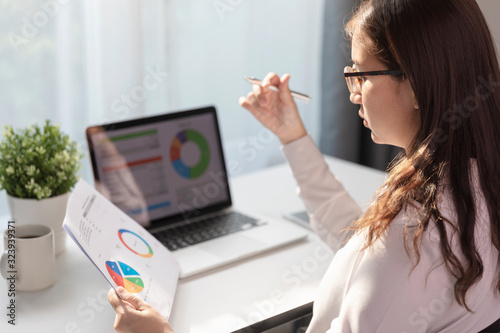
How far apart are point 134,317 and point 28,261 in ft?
0.82

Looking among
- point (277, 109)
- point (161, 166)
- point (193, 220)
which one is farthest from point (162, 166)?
point (277, 109)

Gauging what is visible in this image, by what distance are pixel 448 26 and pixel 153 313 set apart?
0.58 m

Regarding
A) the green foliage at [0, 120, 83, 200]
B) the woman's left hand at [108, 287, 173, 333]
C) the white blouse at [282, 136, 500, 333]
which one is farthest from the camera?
the green foliage at [0, 120, 83, 200]

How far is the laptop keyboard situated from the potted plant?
22 centimetres

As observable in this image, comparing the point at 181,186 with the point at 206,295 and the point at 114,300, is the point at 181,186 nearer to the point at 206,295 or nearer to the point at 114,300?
the point at 206,295

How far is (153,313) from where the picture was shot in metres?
0.89

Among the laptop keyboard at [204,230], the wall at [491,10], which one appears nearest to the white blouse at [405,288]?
the laptop keyboard at [204,230]

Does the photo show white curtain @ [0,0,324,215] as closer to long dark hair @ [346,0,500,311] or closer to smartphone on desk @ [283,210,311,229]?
smartphone on desk @ [283,210,311,229]

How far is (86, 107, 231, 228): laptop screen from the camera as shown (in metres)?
1.25

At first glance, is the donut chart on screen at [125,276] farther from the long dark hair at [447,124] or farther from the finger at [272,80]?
the finger at [272,80]

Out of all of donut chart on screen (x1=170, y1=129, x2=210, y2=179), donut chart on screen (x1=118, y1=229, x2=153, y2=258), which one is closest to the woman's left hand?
donut chart on screen (x1=118, y1=229, x2=153, y2=258)

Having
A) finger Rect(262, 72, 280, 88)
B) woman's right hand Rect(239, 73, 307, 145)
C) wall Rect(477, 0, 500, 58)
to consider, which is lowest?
woman's right hand Rect(239, 73, 307, 145)

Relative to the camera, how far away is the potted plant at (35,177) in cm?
111

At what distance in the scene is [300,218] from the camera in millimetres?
1346
